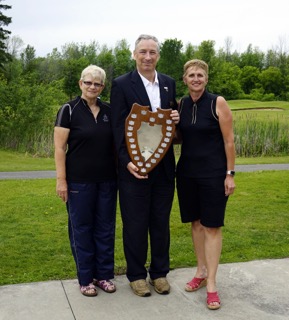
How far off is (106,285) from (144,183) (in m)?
0.90

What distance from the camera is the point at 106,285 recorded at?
13.3 feet

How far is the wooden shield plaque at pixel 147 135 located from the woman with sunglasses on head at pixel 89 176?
0.76 feet

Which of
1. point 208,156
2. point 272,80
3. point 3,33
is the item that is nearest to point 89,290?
point 208,156

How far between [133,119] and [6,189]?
601 centimetres

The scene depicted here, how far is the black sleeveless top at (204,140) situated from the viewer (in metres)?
3.80

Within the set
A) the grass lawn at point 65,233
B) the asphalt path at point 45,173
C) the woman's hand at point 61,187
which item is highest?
the woman's hand at point 61,187

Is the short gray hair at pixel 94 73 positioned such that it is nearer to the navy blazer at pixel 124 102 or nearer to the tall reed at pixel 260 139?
the navy blazer at pixel 124 102

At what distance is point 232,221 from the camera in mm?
6617

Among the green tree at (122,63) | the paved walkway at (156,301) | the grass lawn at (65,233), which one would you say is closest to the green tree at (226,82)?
the green tree at (122,63)

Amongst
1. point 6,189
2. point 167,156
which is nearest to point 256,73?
point 6,189

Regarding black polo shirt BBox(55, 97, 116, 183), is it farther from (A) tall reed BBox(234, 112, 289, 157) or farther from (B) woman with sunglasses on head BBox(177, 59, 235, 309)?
(A) tall reed BBox(234, 112, 289, 157)

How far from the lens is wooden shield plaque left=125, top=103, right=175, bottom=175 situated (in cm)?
375

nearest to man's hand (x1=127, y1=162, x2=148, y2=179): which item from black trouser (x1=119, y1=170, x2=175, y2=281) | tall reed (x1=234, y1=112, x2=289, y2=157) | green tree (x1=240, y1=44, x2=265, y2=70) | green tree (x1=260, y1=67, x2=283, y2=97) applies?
black trouser (x1=119, y1=170, x2=175, y2=281)

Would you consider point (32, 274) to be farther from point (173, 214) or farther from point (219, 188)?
point (173, 214)
